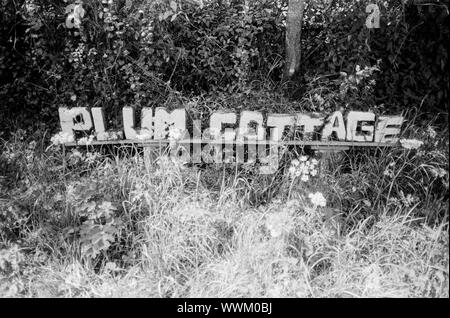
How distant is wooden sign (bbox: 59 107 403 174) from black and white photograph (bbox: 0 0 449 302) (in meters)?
0.02

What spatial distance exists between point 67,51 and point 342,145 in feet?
9.91

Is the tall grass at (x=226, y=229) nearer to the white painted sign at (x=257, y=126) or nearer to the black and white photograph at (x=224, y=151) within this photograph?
the black and white photograph at (x=224, y=151)

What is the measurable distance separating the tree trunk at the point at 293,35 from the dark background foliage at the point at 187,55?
144 mm

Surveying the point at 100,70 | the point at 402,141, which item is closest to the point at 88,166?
the point at 100,70

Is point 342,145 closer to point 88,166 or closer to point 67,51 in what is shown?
point 88,166

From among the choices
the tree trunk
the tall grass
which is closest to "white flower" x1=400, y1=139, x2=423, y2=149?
the tall grass

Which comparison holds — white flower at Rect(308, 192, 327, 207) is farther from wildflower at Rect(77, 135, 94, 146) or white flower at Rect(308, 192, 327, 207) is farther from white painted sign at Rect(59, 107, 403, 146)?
wildflower at Rect(77, 135, 94, 146)

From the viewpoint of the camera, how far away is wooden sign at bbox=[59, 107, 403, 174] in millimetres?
4133

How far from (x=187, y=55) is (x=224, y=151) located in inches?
44.1

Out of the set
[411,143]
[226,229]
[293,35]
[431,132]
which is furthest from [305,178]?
[293,35]

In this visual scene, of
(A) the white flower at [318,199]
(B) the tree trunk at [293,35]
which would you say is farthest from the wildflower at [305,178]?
(B) the tree trunk at [293,35]

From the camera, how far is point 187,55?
177 inches

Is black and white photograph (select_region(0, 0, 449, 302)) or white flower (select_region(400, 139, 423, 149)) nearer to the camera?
black and white photograph (select_region(0, 0, 449, 302))

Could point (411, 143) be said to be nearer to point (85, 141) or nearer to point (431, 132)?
point (431, 132)
